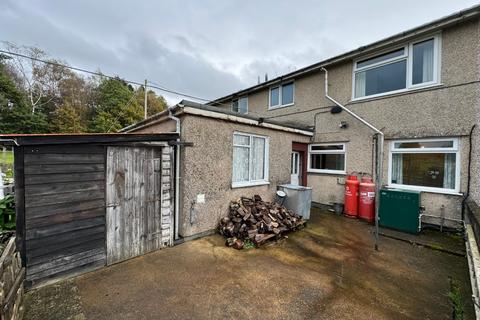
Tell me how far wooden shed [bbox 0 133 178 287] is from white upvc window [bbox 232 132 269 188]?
76.9 inches

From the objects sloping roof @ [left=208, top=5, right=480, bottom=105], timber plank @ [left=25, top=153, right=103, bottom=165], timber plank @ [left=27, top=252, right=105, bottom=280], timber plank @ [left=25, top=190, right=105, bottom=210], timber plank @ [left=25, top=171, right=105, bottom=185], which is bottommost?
timber plank @ [left=27, top=252, right=105, bottom=280]

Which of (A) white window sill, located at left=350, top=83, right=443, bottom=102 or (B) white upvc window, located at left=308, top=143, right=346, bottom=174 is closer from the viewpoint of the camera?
(A) white window sill, located at left=350, top=83, right=443, bottom=102

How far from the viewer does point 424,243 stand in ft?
15.5

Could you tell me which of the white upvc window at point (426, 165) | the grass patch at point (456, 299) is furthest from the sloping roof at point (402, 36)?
the grass patch at point (456, 299)

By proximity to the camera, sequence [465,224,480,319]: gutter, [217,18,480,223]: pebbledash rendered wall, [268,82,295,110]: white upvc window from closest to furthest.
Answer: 1. [465,224,480,319]: gutter
2. [217,18,480,223]: pebbledash rendered wall
3. [268,82,295,110]: white upvc window

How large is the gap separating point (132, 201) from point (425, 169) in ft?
26.4

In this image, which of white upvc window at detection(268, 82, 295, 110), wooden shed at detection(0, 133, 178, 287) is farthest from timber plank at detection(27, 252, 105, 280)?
white upvc window at detection(268, 82, 295, 110)

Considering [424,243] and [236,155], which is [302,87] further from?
[424,243]

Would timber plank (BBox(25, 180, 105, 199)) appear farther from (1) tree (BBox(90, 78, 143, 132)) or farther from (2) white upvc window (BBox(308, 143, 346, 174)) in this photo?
(1) tree (BBox(90, 78, 143, 132))

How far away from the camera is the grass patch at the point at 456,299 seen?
2.56m

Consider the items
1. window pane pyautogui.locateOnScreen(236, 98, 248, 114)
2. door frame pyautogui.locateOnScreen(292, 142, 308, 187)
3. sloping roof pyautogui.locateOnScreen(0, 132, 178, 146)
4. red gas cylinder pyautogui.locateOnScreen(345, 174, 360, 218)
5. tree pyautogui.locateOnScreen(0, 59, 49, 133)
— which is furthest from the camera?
tree pyautogui.locateOnScreen(0, 59, 49, 133)

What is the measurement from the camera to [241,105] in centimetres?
1209

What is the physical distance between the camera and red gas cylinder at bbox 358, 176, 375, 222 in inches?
251

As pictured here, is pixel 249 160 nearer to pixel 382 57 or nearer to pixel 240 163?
pixel 240 163
